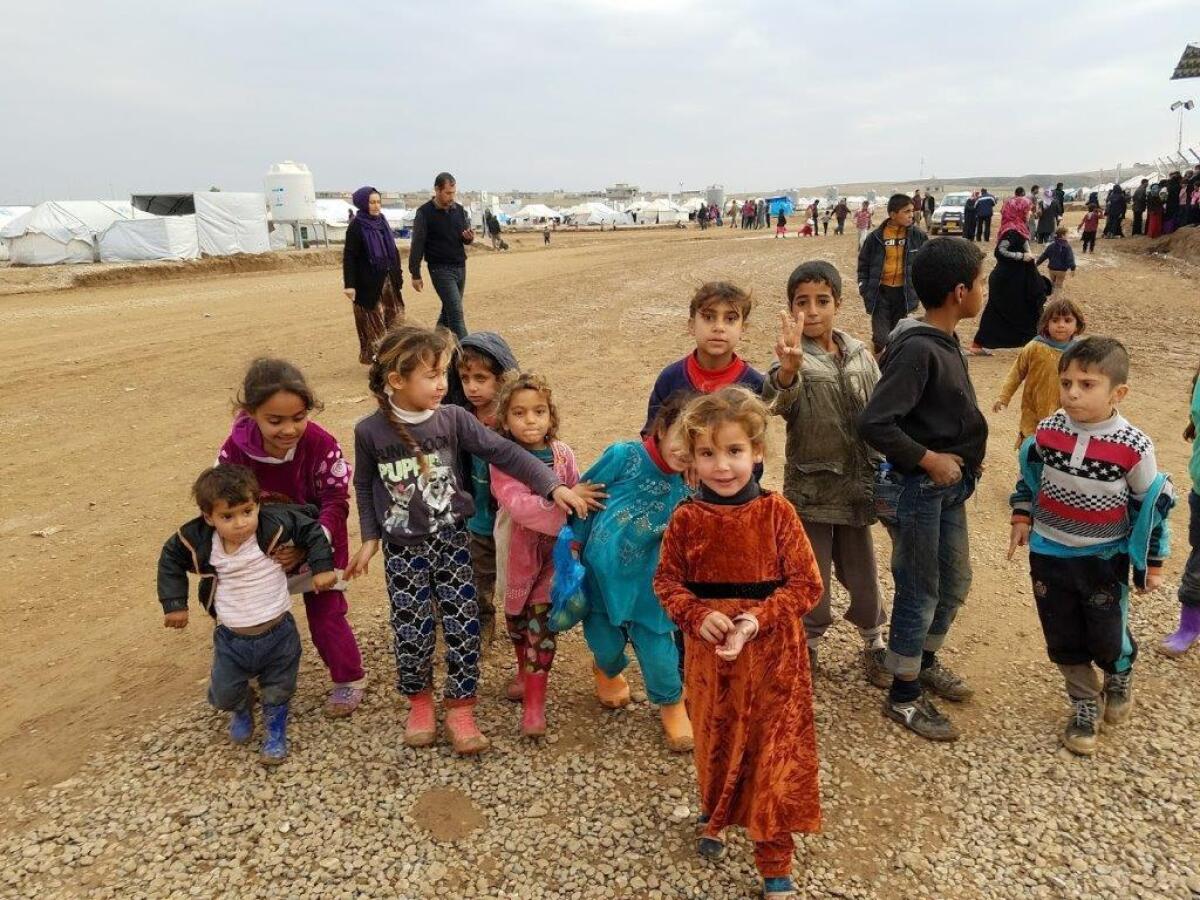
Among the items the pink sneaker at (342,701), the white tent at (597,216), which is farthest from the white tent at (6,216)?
the white tent at (597,216)

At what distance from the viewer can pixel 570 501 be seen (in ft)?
9.71

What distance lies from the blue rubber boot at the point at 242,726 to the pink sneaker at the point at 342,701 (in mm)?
311

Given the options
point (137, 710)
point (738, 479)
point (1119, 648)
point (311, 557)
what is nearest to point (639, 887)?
point (738, 479)

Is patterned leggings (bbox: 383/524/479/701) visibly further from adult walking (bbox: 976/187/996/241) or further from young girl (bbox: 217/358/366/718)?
adult walking (bbox: 976/187/996/241)

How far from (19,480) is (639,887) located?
6.26 meters

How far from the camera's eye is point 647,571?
3018 millimetres

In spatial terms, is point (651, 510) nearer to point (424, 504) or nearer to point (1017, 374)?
point (424, 504)

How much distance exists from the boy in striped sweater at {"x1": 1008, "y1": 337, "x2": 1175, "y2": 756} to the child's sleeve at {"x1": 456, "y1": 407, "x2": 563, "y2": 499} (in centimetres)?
182

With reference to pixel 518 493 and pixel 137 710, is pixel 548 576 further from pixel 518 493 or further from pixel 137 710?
pixel 137 710

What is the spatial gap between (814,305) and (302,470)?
7.29ft

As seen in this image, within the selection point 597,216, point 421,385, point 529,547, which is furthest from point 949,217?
point 597,216

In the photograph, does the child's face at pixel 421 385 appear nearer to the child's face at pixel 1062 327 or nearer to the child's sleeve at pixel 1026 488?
the child's sleeve at pixel 1026 488

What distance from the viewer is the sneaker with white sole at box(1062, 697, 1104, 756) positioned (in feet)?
10.1

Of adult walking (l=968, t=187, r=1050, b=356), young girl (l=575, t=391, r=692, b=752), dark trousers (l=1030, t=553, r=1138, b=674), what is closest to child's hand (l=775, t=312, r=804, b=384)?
young girl (l=575, t=391, r=692, b=752)
